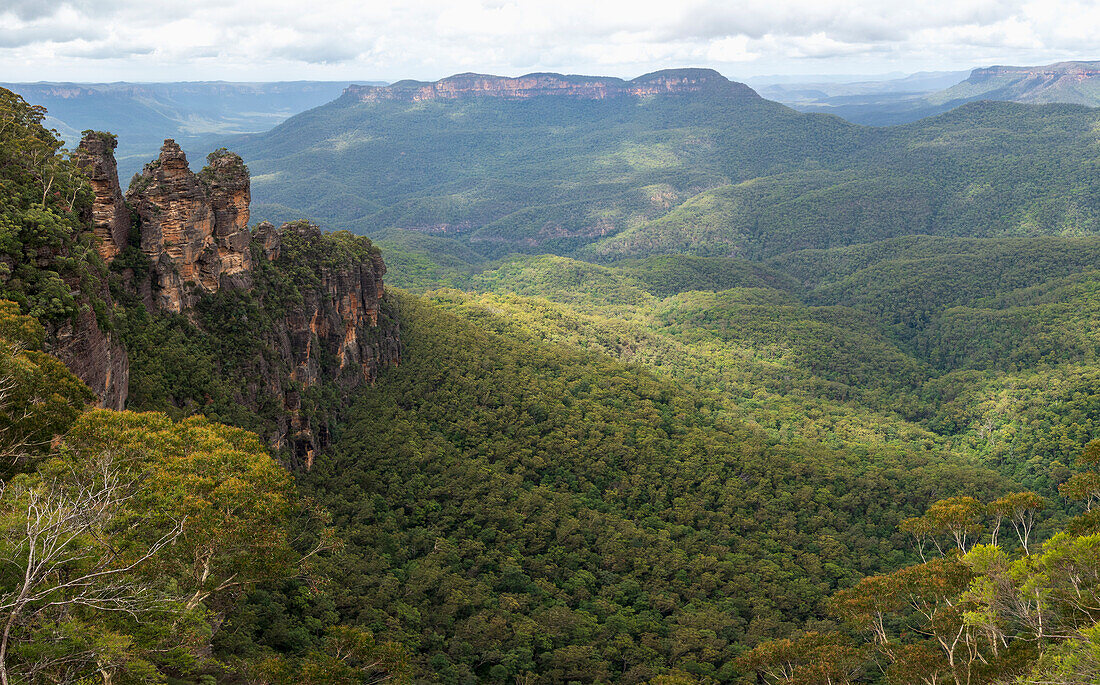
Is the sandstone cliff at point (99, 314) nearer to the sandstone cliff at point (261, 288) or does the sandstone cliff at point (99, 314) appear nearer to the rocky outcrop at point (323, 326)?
the sandstone cliff at point (261, 288)

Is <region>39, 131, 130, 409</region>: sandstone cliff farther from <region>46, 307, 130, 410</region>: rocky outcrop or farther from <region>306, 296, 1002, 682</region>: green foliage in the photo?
<region>306, 296, 1002, 682</region>: green foliage

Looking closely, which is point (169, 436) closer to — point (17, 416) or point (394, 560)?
point (17, 416)

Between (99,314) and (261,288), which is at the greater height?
(99,314)

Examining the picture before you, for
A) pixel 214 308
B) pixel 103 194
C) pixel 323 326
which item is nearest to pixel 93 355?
pixel 103 194

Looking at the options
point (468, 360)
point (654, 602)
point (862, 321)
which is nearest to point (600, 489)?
point (654, 602)

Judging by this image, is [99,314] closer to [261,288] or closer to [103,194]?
[103,194]
